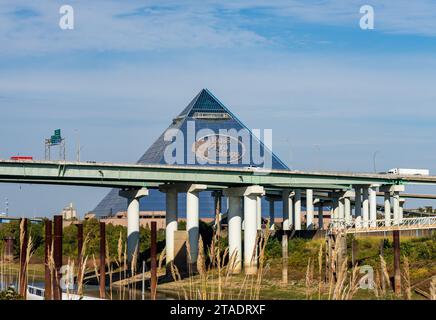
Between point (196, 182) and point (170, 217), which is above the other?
point (196, 182)

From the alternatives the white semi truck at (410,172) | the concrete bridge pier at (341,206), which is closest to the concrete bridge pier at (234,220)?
the white semi truck at (410,172)

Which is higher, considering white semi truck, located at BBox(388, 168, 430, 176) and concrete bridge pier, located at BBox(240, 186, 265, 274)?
white semi truck, located at BBox(388, 168, 430, 176)

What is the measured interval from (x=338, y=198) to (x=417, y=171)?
11852mm

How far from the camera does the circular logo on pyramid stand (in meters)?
168

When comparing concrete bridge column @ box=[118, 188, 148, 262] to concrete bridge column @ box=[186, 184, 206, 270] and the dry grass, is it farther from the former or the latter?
the dry grass

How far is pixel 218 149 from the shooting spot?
170750 millimetres

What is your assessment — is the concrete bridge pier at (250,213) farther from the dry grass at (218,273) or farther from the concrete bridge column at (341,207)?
the dry grass at (218,273)

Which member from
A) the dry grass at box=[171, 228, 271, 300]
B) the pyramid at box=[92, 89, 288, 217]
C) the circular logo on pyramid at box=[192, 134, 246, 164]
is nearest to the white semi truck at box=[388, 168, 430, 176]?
the pyramid at box=[92, 89, 288, 217]

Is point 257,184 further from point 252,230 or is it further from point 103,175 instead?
point 103,175

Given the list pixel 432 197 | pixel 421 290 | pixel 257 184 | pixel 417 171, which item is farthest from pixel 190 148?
pixel 421 290

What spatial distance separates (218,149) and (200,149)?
399cm

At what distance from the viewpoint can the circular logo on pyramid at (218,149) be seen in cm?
16788

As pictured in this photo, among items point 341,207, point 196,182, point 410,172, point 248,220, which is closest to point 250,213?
point 248,220

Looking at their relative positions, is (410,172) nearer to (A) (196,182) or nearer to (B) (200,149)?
(A) (196,182)
